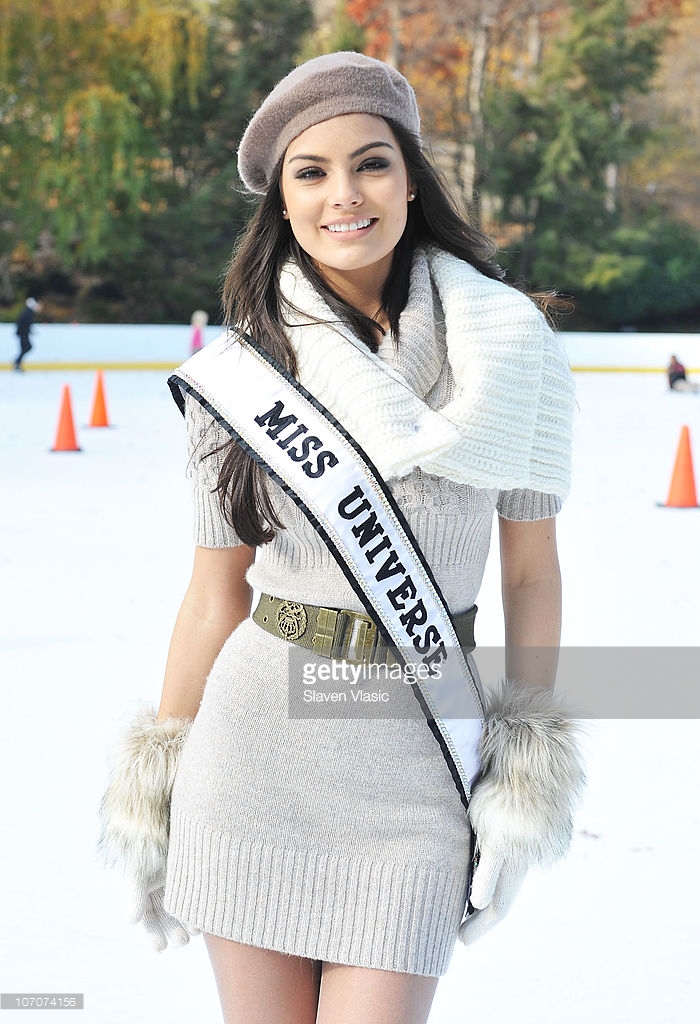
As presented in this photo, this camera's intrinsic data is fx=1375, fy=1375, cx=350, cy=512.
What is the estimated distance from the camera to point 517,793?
180cm

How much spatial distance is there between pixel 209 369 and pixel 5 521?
688 centimetres

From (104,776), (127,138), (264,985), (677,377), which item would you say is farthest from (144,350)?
(264,985)

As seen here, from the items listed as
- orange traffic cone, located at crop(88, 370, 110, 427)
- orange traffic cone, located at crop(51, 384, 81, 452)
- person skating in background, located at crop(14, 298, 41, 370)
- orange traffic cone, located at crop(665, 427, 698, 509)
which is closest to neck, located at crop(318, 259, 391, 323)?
orange traffic cone, located at crop(665, 427, 698, 509)

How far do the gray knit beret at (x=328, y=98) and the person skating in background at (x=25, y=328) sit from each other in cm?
1879

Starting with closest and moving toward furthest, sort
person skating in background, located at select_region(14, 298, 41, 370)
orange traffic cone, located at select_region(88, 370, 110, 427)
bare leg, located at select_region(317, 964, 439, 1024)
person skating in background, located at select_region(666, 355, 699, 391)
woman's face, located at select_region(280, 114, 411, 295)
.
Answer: bare leg, located at select_region(317, 964, 439, 1024)
woman's face, located at select_region(280, 114, 411, 295)
orange traffic cone, located at select_region(88, 370, 110, 427)
person skating in background, located at select_region(666, 355, 699, 391)
person skating in background, located at select_region(14, 298, 41, 370)

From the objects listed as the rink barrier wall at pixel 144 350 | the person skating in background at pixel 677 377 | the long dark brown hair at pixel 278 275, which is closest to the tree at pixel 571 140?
the rink barrier wall at pixel 144 350

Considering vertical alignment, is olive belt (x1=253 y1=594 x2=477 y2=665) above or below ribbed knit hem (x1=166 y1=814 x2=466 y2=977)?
above

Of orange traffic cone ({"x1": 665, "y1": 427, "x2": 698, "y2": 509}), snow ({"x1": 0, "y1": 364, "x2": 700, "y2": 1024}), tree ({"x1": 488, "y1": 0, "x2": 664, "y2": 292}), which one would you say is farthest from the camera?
tree ({"x1": 488, "y1": 0, "x2": 664, "y2": 292})

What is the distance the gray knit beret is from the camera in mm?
1824

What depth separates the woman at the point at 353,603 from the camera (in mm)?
1765

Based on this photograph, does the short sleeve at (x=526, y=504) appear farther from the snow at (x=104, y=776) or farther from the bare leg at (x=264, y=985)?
the bare leg at (x=264, y=985)

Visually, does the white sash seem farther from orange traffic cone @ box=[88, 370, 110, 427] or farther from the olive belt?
orange traffic cone @ box=[88, 370, 110, 427]

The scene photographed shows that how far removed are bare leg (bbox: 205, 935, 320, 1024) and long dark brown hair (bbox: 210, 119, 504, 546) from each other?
54 centimetres

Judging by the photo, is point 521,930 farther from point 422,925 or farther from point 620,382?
point 620,382
